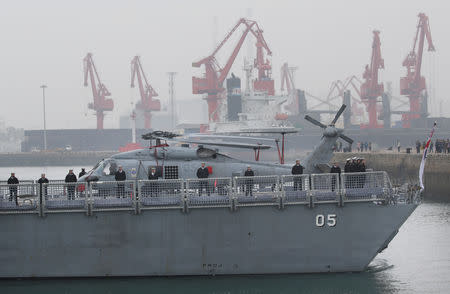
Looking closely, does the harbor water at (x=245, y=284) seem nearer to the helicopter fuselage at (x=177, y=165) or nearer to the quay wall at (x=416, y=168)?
the helicopter fuselage at (x=177, y=165)

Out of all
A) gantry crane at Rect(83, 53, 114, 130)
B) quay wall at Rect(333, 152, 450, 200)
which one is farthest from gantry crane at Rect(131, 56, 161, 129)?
quay wall at Rect(333, 152, 450, 200)

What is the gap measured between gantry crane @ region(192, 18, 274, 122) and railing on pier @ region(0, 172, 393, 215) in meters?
123

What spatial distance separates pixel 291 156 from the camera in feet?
464

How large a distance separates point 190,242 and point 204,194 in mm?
1775

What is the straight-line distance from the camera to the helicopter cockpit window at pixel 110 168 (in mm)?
24078

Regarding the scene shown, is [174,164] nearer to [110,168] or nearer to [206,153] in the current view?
[206,153]

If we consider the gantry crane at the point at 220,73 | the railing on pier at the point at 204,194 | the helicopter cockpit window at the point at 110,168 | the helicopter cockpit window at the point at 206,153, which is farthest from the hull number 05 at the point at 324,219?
the gantry crane at the point at 220,73

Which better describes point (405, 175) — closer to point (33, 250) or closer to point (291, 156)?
point (33, 250)

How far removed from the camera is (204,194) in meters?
21.8

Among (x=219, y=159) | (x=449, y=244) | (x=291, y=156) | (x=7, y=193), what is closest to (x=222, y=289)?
(x=219, y=159)

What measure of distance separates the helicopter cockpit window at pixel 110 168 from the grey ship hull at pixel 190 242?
317 cm

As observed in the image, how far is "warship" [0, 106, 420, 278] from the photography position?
21.0 m

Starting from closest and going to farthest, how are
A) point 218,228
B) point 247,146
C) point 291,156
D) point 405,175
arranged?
point 218,228, point 247,146, point 405,175, point 291,156

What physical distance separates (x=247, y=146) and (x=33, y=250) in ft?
28.3
